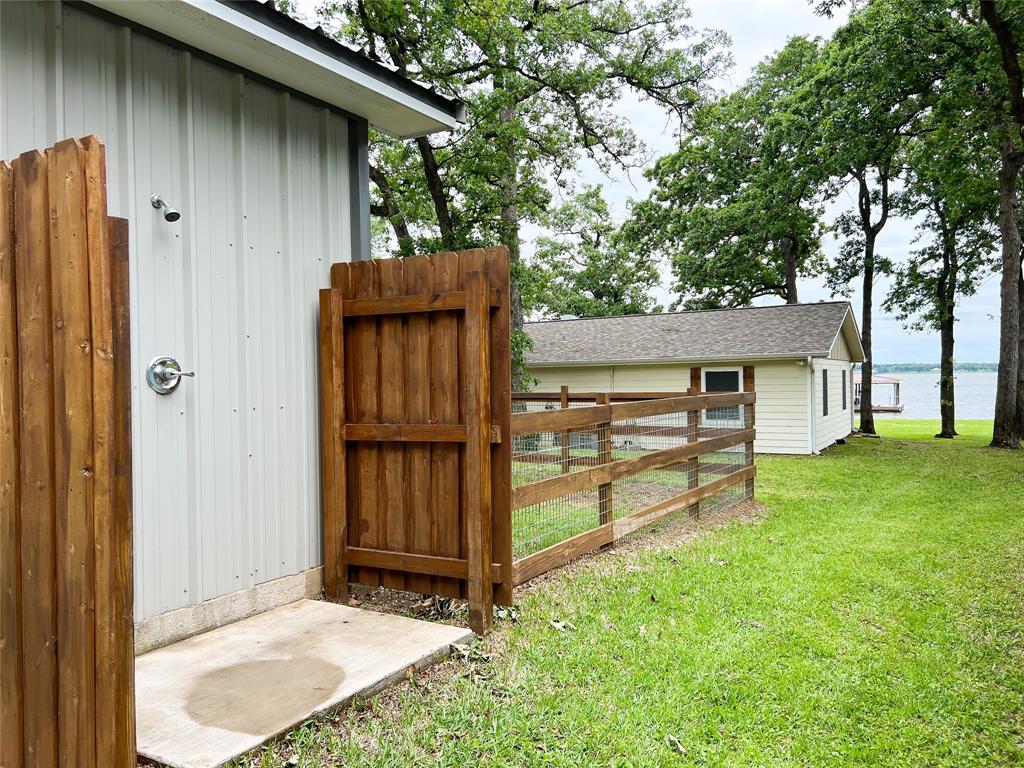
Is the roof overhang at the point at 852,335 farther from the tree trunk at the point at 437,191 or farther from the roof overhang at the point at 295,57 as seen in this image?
the roof overhang at the point at 295,57

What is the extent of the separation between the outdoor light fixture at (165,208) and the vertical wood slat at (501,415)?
1520 mm

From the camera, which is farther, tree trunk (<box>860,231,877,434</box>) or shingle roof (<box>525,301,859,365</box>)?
tree trunk (<box>860,231,877,434</box>)

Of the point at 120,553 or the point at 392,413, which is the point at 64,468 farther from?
the point at 392,413

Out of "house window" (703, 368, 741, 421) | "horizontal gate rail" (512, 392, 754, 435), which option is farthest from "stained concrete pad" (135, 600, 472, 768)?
"house window" (703, 368, 741, 421)

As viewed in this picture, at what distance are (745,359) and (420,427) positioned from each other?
11865 millimetres

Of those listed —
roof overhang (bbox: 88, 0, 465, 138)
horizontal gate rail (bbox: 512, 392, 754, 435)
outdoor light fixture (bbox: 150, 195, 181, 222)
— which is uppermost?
roof overhang (bbox: 88, 0, 465, 138)

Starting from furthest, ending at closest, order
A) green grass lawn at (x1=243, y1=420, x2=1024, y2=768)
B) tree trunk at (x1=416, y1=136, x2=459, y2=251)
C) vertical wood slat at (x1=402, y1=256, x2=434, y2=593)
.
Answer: tree trunk at (x1=416, y1=136, x2=459, y2=251) < vertical wood slat at (x1=402, y1=256, x2=434, y2=593) < green grass lawn at (x1=243, y1=420, x2=1024, y2=768)

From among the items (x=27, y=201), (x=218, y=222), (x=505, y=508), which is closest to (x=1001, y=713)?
(x=505, y=508)

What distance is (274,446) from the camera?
3.65 metres

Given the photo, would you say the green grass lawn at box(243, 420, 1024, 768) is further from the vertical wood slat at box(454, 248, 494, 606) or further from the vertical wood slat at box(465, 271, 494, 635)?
the vertical wood slat at box(454, 248, 494, 606)

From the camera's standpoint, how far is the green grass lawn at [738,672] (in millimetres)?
2369

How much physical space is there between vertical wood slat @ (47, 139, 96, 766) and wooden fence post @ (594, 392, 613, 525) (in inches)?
153

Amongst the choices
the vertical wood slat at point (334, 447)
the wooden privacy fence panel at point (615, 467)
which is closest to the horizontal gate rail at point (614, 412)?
the wooden privacy fence panel at point (615, 467)

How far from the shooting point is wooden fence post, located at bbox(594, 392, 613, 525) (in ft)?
16.8
